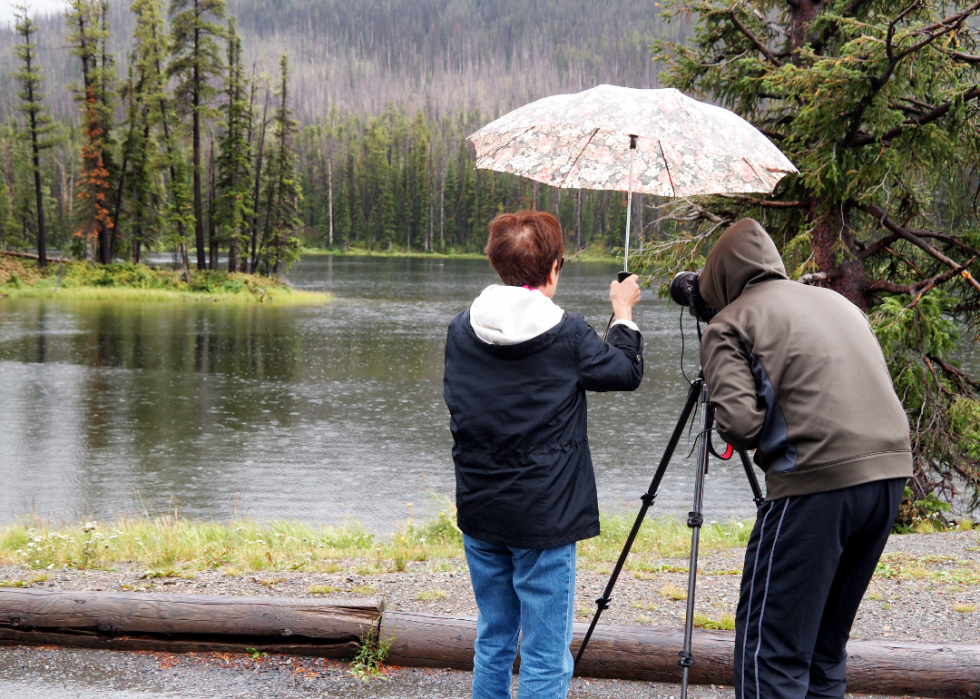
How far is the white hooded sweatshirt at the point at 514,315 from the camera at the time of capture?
2562 mm

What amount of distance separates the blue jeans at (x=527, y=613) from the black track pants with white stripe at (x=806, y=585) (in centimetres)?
60

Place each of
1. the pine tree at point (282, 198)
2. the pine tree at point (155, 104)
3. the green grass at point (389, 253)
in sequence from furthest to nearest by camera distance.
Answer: the green grass at point (389, 253)
the pine tree at point (282, 198)
the pine tree at point (155, 104)

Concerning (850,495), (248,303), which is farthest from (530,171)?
(248,303)

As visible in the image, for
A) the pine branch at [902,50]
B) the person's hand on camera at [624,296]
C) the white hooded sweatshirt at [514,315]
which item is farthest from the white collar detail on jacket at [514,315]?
the pine branch at [902,50]

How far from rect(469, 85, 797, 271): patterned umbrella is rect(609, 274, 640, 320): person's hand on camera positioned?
211mm

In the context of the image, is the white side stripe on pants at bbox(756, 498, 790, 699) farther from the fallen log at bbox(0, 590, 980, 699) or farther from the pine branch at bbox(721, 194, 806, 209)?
the pine branch at bbox(721, 194, 806, 209)

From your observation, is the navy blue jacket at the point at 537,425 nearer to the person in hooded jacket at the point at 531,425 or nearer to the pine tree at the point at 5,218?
the person in hooded jacket at the point at 531,425

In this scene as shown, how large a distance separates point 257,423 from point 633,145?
14366mm

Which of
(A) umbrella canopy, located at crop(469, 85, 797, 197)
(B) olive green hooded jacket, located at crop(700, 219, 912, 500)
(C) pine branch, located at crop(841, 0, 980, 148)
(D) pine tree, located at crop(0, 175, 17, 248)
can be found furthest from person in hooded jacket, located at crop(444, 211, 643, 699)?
(D) pine tree, located at crop(0, 175, 17, 248)

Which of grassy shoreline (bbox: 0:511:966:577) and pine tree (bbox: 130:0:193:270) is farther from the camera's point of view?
pine tree (bbox: 130:0:193:270)

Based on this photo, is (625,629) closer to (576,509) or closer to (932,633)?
(576,509)

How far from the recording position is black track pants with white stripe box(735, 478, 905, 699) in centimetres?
248

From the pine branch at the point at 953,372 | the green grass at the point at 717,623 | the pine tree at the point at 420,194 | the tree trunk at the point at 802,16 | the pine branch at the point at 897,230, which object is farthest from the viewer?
the pine tree at the point at 420,194

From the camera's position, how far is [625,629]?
3762mm
